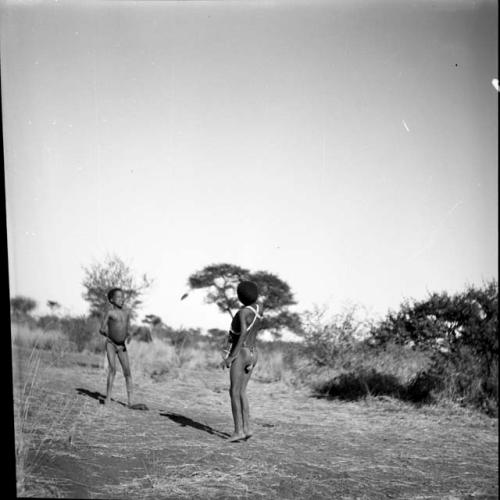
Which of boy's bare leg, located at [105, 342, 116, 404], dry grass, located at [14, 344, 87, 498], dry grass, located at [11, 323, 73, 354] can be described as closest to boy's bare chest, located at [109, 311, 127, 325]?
boy's bare leg, located at [105, 342, 116, 404]

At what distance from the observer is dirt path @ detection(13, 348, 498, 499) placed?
4.89m

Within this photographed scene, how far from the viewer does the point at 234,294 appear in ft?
46.0

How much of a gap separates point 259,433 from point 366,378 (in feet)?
10.7

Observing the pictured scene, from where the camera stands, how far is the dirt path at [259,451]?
4.89m

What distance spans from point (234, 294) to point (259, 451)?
8317mm

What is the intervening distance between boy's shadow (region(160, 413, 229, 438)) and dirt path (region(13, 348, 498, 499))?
0.01 metres

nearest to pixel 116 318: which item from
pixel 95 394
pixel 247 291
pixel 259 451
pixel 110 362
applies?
pixel 110 362

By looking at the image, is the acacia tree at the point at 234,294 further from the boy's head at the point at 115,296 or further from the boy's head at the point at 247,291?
the boy's head at the point at 247,291

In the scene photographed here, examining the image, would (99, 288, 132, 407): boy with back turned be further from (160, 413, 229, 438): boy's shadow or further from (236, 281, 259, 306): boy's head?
(236, 281, 259, 306): boy's head

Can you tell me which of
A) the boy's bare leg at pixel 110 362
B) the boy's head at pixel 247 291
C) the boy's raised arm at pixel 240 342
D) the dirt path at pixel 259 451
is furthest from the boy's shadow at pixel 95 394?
the boy's head at pixel 247 291

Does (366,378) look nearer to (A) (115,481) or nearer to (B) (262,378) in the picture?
(B) (262,378)

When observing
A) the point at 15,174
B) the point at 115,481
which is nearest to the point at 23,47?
the point at 15,174

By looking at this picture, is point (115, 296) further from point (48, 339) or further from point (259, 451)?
point (48, 339)

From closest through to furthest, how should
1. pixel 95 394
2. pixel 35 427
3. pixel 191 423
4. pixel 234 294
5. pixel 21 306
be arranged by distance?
pixel 35 427 < pixel 191 423 < pixel 21 306 < pixel 95 394 < pixel 234 294
